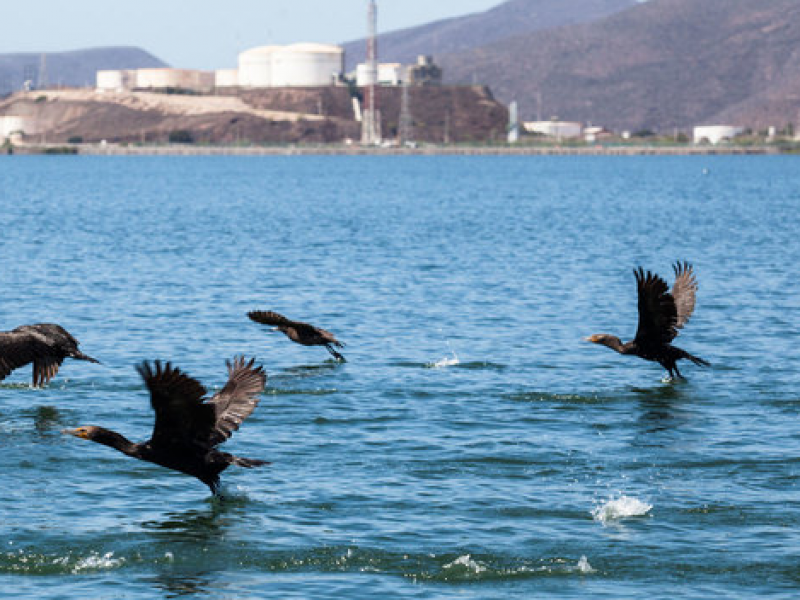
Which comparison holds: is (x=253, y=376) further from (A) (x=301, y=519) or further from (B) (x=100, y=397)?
(B) (x=100, y=397)

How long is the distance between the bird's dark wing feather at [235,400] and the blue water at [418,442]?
115 centimetres

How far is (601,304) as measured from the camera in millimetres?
40219

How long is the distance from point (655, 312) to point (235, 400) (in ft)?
31.4

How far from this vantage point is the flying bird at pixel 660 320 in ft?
78.8

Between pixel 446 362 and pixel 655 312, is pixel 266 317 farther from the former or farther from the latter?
pixel 655 312

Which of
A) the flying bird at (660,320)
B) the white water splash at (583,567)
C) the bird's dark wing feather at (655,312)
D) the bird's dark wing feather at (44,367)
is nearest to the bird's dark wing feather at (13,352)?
the bird's dark wing feather at (44,367)

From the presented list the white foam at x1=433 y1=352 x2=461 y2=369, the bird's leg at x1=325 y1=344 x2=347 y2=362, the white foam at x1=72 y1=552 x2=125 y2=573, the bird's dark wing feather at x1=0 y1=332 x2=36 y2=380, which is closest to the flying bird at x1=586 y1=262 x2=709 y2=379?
the white foam at x1=433 y1=352 x2=461 y2=369

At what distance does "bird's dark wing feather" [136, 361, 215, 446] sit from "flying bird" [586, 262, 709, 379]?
976 cm

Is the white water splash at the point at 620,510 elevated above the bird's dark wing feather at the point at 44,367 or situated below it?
below

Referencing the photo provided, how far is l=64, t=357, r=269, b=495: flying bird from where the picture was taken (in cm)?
1551

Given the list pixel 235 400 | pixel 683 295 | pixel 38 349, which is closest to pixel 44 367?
pixel 38 349

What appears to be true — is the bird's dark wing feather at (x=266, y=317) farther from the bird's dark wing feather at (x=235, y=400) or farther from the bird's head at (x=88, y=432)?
the bird's head at (x=88, y=432)

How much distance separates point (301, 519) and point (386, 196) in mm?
107277

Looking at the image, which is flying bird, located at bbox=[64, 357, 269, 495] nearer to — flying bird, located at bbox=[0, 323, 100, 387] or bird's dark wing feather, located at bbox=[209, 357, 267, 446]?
bird's dark wing feather, located at bbox=[209, 357, 267, 446]
